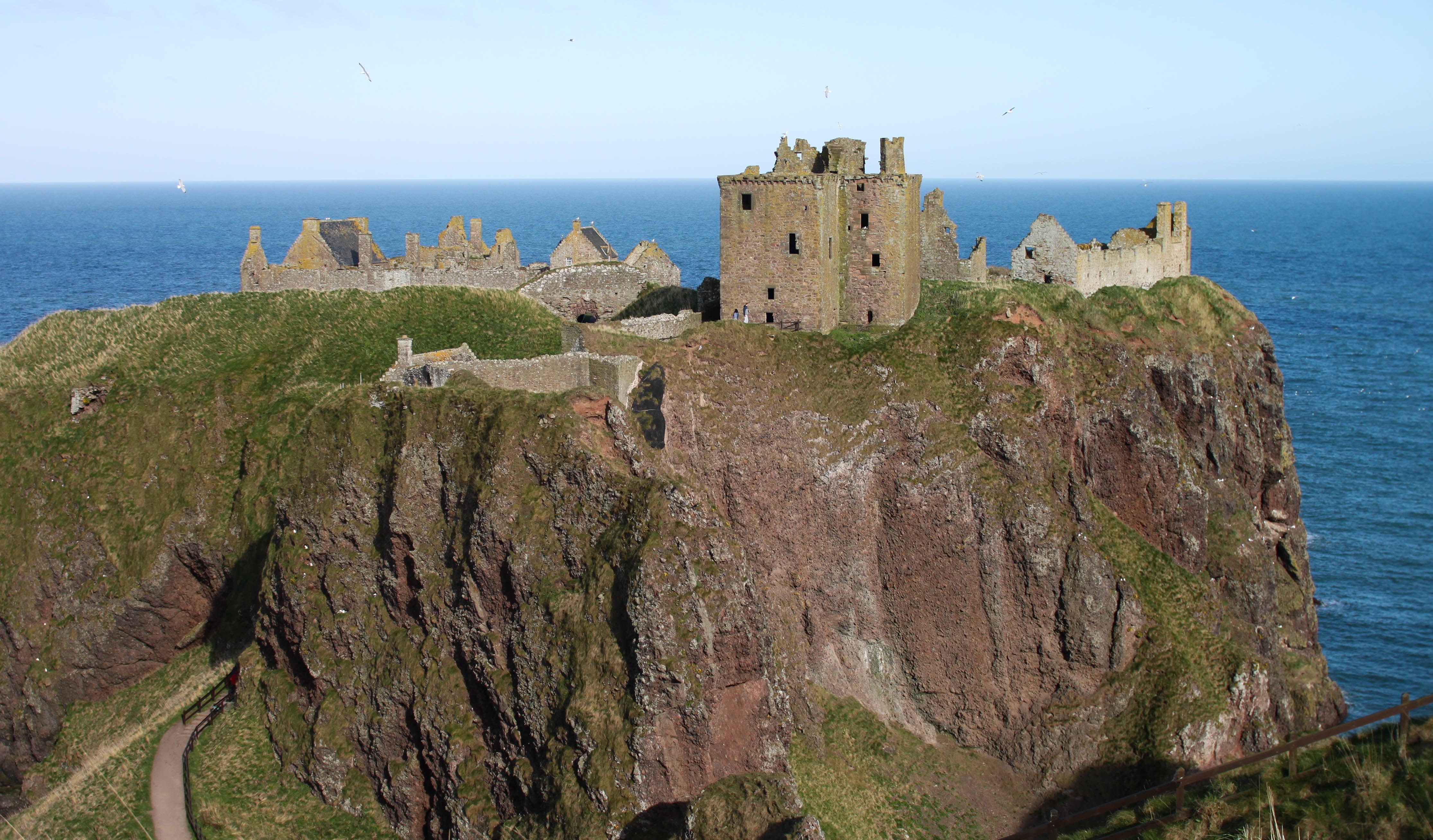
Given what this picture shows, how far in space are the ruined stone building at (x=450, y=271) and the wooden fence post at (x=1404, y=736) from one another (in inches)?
1456

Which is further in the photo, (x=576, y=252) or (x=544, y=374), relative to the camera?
(x=576, y=252)

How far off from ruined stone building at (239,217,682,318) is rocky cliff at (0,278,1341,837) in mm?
9311

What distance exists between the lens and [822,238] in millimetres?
42688

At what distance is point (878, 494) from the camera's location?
37844 millimetres

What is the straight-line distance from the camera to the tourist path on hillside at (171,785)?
32156 millimetres

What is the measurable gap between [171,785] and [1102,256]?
1614 inches

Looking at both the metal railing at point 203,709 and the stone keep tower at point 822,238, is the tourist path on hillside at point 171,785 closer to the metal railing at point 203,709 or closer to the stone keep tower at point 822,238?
the metal railing at point 203,709

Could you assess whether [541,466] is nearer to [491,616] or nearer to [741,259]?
[491,616]

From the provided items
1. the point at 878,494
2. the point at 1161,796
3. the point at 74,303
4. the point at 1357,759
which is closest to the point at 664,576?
the point at 878,494

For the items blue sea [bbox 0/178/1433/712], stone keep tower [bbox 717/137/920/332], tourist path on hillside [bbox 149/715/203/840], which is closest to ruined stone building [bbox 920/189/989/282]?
A: stone keep tower [bbox 717/137/920/332]

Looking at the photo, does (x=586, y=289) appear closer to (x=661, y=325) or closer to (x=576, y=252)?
(x=661, y=325)

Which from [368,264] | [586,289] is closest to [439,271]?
[368,264]

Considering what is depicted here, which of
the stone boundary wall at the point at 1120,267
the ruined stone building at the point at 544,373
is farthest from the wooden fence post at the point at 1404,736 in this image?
the stone boundary wall at the point at 1120,267

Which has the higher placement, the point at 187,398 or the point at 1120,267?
the point at 1120,267
